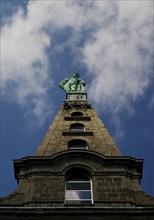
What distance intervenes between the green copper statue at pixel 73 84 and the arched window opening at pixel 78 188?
19.7 m

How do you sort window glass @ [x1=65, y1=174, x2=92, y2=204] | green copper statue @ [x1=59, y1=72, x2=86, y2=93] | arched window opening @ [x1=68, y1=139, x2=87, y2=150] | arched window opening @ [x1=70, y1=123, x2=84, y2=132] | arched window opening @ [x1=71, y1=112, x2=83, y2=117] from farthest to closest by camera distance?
green copper statue @ [x1=59, y1=72, x2=86, y2=93], arched window opening @ [x1=71, y1=112, x2=83, y2=117], arched window opening @ [x1=70, y1=123, x2=84, y2=132], arched window opening @ [x1=68, y1=139, x2=87, y2=150], window glass @ [x1=65, y1=174, x2=92, y2=204]

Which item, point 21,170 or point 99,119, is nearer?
point 21,170

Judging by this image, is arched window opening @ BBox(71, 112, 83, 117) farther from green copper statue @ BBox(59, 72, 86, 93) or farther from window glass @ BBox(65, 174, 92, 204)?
window glass @ BBox(65, 174, 92, 204)

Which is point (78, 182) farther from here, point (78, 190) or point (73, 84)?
point (73, 84)

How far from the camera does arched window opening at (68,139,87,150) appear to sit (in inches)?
1388

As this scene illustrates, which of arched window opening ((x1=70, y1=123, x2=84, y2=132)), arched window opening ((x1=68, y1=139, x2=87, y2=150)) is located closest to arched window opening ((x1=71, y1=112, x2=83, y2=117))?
arched window opening ((x1=70, y1=123, x2=84, y2=132))

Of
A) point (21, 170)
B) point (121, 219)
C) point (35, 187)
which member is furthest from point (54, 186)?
point (121, 219)

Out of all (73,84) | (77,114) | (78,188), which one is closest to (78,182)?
(78,188)

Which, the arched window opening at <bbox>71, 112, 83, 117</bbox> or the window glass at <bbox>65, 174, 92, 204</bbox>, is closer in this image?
the window glass at <bbox>65, 174, 92, 204</bbox>

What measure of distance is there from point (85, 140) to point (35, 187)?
7492 millimetres

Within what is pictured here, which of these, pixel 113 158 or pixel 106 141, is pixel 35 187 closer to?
pixel 113 158

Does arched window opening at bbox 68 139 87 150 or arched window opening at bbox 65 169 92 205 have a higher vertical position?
Result: arched window opening at bbox 68 139 87 150

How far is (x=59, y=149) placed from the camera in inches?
1334

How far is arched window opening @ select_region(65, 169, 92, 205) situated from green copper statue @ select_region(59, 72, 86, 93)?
64.5 feet
